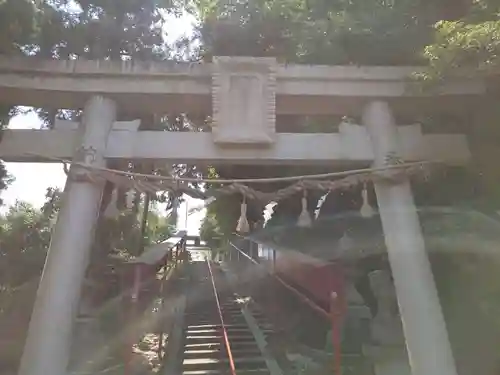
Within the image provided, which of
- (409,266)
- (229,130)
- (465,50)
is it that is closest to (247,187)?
(229,130)

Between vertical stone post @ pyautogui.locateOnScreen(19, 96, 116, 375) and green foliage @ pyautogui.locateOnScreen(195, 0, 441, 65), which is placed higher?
green foliage @ pyautogui.locateOnScreen(195, 0, 441, 65)

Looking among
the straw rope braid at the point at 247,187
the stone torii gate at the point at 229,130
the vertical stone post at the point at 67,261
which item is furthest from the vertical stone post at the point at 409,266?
the vertical stone post at the point at 67,261

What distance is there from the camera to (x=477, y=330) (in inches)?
226

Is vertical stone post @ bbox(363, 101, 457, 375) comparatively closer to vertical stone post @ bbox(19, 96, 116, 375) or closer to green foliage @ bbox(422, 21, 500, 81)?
green foliage @ bbox(422, 21, 500, 81)

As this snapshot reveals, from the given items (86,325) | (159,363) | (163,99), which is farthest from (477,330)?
(86,325)

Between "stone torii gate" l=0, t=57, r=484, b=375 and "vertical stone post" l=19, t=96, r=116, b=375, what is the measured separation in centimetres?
1

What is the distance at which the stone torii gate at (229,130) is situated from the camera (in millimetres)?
5551

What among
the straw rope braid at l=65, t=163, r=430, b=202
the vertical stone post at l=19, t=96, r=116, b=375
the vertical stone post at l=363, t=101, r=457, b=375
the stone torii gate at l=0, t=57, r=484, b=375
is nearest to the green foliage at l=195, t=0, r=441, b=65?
the stone torii gate at l=0, t=57, r=484, b=375

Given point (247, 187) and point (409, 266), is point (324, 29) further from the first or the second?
point (409, 266)

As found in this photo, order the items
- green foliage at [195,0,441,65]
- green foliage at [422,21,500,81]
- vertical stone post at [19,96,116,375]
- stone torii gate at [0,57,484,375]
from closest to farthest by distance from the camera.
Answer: green foliage at [422,21,500,81] → vertical stone post at [19,96,116,375] → stone torii gate at [0,57,484,375] → green foliage at [195,0,441,65]

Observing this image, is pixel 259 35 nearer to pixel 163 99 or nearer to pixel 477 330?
pixel 163 99

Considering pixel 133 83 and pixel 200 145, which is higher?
pixel 133 83

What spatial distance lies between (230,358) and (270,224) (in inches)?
191

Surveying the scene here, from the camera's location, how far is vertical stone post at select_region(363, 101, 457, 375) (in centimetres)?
510
